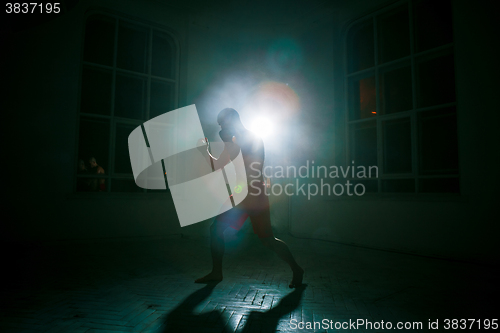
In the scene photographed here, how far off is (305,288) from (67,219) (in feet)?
16.8

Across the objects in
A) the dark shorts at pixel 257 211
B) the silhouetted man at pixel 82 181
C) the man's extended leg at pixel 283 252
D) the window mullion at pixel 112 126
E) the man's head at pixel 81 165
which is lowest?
the man's extended leg at pixel 283 252

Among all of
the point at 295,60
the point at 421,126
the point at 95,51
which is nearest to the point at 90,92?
the point at 95,51

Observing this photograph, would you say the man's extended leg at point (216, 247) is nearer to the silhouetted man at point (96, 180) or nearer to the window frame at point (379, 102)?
the window frame at point (379, 102)

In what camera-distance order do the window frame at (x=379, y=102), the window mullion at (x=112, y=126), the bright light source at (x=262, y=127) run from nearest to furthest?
the window frame at (x=379, y=102) → the window mullion at (x=112, y=126) → the bright light source at (x=262, y=127)

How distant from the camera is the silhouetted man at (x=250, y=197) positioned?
141 inches

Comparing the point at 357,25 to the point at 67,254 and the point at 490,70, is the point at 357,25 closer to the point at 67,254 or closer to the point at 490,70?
the point at 490,70

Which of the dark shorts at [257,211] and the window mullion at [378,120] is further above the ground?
the window mullion at [378,120]

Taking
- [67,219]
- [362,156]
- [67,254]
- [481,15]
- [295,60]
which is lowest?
[67,254]

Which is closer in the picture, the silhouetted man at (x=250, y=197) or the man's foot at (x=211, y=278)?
the silhouetted man at (x=250, y=197)

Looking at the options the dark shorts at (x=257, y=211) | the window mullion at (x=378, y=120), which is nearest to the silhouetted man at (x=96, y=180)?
the dark shorts at (x=257, y=211)

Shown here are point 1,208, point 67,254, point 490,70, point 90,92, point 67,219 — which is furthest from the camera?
point 90,92

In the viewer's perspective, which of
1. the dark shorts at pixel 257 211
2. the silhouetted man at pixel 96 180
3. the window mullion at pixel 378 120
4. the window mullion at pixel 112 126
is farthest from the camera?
the window mullion at pixel 112 126

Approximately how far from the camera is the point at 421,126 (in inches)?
240

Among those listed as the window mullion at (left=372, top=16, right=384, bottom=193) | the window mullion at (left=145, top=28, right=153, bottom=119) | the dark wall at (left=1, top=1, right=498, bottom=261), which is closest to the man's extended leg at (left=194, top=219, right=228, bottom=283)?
the dark wall at (left=1, top=1, right=498, bottom=261)
